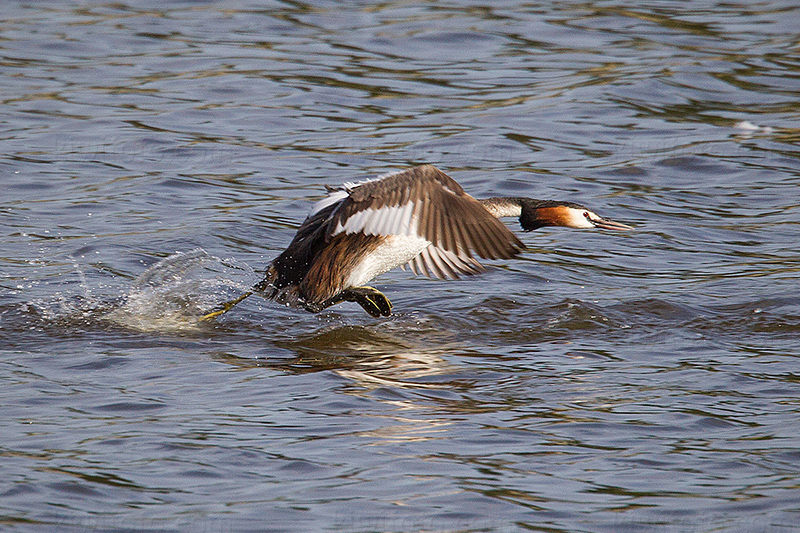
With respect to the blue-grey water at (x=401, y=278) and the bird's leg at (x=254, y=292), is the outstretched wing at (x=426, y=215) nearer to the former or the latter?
the blue-grey water at (x=401, y=278)

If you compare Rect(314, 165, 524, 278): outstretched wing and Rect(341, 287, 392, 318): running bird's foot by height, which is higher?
Rect(314, 165, 524, 278): outstretched wing

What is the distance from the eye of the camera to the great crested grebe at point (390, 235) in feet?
18.4

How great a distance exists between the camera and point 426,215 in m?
5.64

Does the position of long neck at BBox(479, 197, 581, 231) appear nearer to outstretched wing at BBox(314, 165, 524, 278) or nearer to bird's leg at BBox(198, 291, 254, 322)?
outstretched wing at BBox(314, 165, 524, 278)

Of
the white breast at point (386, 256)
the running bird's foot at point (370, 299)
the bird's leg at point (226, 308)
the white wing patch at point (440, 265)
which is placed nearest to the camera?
the white breast at point (386, 256)

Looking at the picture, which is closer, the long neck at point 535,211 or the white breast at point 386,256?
the white breast at point 386,256

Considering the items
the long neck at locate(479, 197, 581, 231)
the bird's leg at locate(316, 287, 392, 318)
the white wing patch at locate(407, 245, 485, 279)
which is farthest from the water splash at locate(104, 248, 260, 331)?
the long neck at locate(479, 197, 581, 231)

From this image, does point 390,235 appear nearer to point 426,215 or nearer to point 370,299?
point 426,215

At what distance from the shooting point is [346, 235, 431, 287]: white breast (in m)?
6.05

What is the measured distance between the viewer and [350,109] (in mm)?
10570

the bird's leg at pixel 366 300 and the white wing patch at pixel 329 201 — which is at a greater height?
the white wing patch at pixel 329 201

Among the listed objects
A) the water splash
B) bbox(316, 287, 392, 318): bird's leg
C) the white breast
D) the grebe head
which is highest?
the grebe head

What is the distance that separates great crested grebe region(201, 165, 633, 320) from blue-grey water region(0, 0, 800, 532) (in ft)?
0.72

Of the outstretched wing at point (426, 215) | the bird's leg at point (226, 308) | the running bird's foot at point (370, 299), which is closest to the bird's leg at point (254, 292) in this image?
the bird's leg at point (226, 308)
